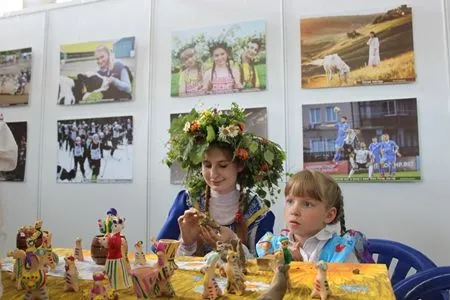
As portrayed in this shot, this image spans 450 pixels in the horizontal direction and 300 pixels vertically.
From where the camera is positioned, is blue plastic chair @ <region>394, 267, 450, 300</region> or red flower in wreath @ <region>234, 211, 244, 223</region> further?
red flower in wreath @ <region>234, 211, 244, 223</region>

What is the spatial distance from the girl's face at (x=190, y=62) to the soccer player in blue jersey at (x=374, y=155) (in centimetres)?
105

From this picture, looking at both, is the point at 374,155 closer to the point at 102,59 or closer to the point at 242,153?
the point at 242,153

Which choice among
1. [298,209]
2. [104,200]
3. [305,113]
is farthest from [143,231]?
[298,209]

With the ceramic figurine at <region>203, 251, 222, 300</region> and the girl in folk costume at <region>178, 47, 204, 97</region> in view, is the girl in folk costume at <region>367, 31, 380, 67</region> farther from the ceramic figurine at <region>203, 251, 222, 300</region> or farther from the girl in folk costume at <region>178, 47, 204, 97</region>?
the ceramic figurine at <region>203, 251, 222, 300</region>

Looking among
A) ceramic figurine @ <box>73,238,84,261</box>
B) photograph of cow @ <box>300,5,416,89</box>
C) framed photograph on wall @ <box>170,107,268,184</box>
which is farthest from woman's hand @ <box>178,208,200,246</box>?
photograph of cow @ <box>300,5,416,89</box>

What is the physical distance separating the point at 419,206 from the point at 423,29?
85 cm

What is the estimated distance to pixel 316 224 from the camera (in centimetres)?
114

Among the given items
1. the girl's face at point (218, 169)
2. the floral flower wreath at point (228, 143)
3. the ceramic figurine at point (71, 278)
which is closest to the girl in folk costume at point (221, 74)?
the floral flower wreath at point (228, 143)

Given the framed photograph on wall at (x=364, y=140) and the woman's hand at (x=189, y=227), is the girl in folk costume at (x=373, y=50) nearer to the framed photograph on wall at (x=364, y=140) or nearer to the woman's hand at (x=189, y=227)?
the framed photograph on wall at (x=364, y=140)

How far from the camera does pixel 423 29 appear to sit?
188cm

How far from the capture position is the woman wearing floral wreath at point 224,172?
1.29 meters

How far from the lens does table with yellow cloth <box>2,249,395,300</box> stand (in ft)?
2.24

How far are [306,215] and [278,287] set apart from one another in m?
0.53

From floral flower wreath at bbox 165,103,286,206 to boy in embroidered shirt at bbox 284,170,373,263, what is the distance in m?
0.21
